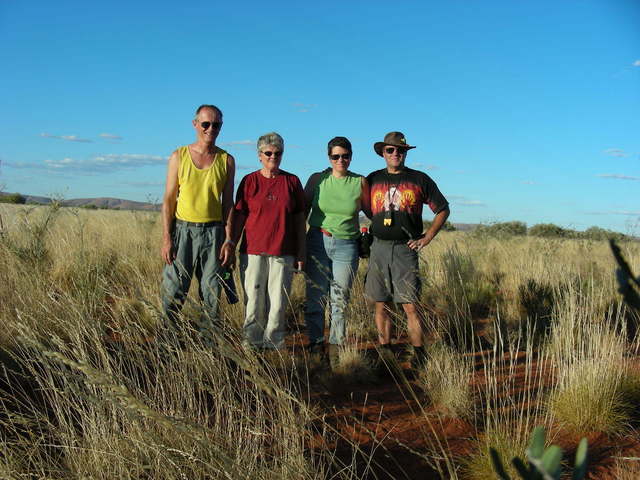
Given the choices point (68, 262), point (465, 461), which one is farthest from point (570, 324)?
point (68, 262)

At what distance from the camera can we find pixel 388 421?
356cm

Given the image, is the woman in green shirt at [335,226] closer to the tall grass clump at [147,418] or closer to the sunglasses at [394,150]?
the sunglasses at [394,150]

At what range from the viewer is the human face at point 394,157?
4.65 meters

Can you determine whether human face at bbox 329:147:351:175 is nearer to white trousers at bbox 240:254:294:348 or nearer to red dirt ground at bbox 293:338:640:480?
white trousers at bbox 240:254:294:348

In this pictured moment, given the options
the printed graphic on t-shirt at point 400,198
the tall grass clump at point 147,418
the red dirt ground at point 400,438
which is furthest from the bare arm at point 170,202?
the printed graphic on t-shirt at point 400,198

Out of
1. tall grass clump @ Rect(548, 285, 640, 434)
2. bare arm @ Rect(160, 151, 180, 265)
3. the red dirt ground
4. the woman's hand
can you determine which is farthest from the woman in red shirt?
tall grass clump @ Rect(548, 285, 640, 434)

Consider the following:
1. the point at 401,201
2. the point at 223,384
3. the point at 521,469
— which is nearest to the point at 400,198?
the point at 401,201

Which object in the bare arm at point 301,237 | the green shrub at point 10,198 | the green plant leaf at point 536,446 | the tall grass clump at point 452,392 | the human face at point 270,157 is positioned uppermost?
the human face at point 270,157

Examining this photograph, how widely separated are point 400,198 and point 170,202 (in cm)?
202

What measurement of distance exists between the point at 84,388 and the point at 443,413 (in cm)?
230

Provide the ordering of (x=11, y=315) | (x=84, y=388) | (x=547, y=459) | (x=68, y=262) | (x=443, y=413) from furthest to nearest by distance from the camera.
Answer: (x=68, y=262)
(x=11, y=315)
(x=443, y=413)
(x=84, y=388)
(x=547, y=459)

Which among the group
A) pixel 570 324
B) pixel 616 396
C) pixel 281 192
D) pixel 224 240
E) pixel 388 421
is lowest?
pixel 388 421

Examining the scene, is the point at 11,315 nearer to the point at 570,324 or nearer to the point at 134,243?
the point at 570,324

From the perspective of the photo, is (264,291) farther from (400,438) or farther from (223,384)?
(400,438)
